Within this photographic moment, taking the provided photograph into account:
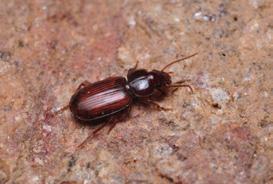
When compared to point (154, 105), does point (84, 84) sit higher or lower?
higher

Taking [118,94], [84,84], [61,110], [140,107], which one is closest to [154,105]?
[140,107]

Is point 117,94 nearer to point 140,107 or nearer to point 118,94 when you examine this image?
point 118,94

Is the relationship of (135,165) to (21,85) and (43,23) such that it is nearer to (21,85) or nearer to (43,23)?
(21,85)

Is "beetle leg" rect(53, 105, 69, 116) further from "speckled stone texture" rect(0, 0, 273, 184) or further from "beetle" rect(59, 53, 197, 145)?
"beetle" rect(59, 53, 197, 145)

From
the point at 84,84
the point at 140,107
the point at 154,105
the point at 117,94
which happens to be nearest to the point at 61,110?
the point at 84,84

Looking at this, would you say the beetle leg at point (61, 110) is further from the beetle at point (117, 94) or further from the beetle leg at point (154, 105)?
the beetle leg at point (154, 105)

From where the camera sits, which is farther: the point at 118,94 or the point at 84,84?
the point at 84,84

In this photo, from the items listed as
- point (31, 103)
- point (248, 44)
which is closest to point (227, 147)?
point (248, 44)
